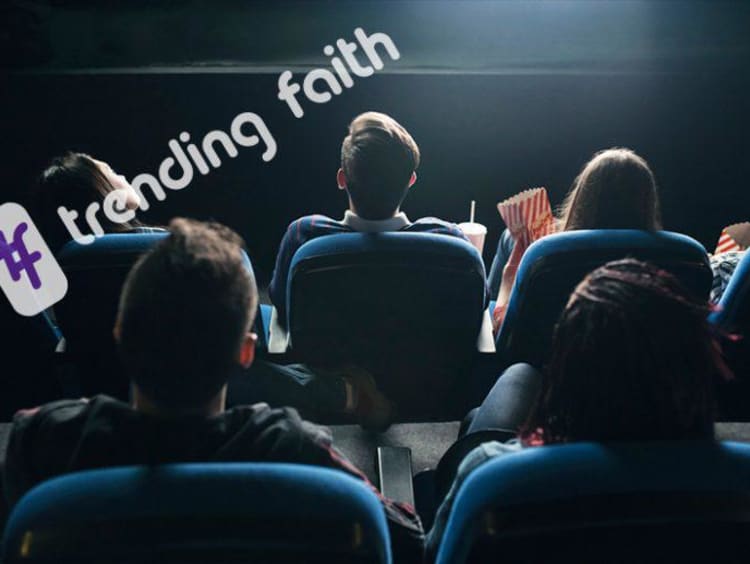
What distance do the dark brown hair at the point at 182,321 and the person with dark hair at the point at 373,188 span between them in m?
0.81

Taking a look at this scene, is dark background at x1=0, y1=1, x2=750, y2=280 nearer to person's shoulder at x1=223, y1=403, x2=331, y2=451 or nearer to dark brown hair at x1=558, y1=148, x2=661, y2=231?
dark brown hair at x1=558, y1=148, x2=661, y2=231

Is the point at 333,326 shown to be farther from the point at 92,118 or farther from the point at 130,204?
the point at 92,118

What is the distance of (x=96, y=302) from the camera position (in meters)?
1.61

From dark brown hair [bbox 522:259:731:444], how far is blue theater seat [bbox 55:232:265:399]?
0.68m

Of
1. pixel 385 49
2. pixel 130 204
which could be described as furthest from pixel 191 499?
pixel 385 49

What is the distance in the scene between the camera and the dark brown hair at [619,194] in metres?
1.73

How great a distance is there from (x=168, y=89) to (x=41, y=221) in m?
1.08

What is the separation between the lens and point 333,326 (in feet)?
5.33

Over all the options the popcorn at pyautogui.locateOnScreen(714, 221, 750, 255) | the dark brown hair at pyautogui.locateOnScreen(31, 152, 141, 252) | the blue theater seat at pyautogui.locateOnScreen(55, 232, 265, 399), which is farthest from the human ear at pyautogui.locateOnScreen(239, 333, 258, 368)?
the popcorn at pyautogui.locateOnScreen(714, 221, 750, 255)

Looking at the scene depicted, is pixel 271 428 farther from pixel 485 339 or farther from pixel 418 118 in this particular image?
pixel 418 118

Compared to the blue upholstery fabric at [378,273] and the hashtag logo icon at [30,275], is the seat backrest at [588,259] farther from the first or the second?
the hashtag logo icon at [30,275]

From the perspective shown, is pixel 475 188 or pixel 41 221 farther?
pixel 475 188

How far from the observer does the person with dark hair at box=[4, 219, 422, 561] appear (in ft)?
2.90

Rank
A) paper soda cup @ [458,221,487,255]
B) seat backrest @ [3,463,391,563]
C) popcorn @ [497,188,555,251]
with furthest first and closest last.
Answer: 1. paper soda cup @ [458,221,487,255]
2. popcorn @ [497,188,555,251]
3. seat backrest @ [3,463,391,563]
